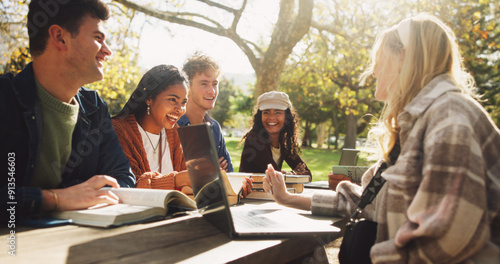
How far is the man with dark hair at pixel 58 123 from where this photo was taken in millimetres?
1706

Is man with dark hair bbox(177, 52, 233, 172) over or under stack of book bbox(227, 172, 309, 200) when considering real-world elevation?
over

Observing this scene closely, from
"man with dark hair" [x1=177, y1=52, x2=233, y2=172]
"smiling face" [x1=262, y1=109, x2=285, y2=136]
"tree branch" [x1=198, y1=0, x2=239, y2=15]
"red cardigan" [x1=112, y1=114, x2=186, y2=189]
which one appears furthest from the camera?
"tree branch" [x1=198, y1=0, x2=239, y2=15]

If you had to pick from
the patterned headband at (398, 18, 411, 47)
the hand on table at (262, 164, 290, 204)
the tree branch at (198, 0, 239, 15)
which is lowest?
the hand on table at (262, 164, 290, 204)

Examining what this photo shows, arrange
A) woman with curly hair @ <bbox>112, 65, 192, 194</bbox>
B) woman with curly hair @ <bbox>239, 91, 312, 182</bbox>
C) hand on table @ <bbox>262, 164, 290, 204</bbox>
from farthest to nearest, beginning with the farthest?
1. woman with curly hair @ <bbox>239, 91, 312, 182</bbox>
2. woman with curly hair @ <bbox>112, 65, 192, 194</bbox>
3. hand on table @ <bbox>262, 164, 290, 204</bbox>

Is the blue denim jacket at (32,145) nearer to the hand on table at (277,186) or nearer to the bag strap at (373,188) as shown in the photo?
the hand on table at (277,186)

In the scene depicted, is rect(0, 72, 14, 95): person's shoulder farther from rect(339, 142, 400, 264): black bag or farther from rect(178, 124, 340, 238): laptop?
rect(339, 142, 400, 264): black bag

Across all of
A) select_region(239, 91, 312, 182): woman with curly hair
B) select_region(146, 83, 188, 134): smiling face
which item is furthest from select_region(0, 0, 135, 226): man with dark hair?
select_region(239, 91, 312, 182): woman with curly hair

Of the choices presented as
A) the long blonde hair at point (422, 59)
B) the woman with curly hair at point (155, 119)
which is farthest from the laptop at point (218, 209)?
the woman with curly hair at point (155, 119)

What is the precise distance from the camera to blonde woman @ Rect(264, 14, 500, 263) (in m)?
1.20

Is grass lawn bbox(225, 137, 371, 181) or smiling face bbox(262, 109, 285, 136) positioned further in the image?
grass lawn bbox(225, 137, 371, 181)

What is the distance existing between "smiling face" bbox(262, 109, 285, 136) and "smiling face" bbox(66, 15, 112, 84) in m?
2.75

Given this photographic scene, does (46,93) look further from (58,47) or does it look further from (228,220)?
(228,220)

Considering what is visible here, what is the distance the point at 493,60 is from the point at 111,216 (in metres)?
28.4

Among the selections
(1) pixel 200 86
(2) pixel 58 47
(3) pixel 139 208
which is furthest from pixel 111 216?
(1) pixel 200 86
